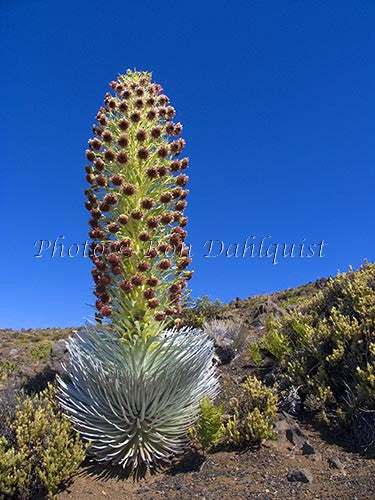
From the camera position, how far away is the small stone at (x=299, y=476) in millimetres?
3885

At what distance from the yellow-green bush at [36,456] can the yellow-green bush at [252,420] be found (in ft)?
5.02

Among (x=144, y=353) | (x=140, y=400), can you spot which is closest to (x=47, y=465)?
(x=140, y=400)

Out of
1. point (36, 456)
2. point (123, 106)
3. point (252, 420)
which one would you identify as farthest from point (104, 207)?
point (252, 420)

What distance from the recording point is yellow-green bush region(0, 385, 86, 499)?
3.98 m

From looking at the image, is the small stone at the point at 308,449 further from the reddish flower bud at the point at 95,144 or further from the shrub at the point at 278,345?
the reddish flower bud at the point at 95,144

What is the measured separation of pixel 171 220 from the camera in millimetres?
4621

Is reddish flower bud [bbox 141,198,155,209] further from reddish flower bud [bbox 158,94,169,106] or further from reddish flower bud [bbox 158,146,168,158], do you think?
reddish flower bud [bbox 158,94,169,106]

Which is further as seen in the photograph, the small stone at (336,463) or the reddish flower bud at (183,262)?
the reddish flower bud at (183,262)

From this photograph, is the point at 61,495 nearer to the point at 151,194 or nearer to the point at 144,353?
the point at 144,353

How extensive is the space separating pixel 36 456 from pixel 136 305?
1.74 m

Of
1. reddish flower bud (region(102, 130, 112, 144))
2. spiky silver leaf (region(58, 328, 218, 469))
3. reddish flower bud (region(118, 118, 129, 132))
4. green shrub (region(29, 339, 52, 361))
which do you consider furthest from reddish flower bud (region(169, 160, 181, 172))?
green shrub (region(29, 339, 52, 361))

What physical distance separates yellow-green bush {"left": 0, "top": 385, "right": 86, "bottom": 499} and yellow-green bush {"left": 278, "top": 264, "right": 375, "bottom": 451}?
2.88m

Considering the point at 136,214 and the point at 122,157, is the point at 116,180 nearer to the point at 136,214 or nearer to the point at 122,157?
the point at 122,157

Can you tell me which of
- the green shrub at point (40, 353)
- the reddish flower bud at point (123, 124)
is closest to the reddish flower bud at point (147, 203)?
the reddish flower bud at point (123, 124)
